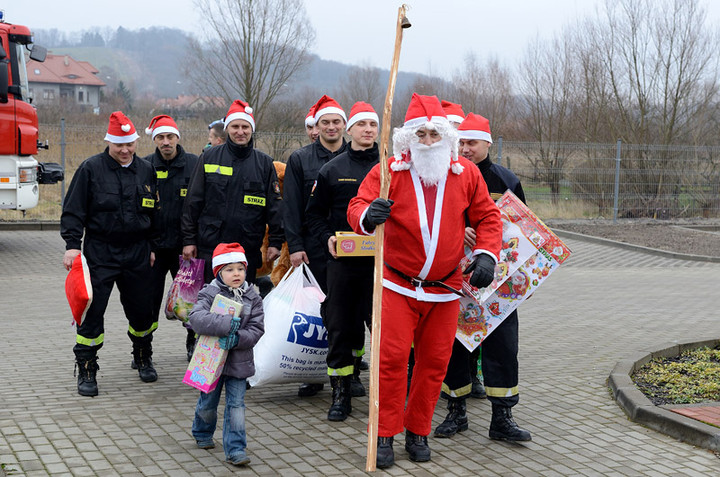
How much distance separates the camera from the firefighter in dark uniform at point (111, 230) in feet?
21.2

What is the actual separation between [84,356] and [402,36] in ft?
11.0

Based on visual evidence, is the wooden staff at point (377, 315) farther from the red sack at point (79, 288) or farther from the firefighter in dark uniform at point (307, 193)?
the red sack at point (79, 288)

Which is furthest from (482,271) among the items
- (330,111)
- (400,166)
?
(330,111)

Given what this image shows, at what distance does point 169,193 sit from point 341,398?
8.83 ft

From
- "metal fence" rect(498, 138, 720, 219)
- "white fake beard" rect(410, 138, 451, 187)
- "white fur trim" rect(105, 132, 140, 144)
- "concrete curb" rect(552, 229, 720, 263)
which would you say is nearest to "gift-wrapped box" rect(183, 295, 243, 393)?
"white fake beard" rect(410, 138, 451, 187)

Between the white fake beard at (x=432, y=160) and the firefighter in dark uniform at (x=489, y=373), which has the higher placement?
the white fake beard at (x=432, y=160)

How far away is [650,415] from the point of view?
5.92 m

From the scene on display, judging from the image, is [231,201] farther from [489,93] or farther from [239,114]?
[489,93]

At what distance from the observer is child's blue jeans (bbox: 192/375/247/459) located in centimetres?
498

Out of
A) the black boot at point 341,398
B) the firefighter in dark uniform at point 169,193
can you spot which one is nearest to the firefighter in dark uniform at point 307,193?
the black boot at point 341,398

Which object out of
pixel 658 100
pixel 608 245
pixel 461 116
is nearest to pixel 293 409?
pixel 461 116

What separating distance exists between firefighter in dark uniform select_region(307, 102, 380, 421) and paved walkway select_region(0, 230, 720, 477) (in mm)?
340

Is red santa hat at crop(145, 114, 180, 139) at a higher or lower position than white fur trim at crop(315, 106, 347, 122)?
lower

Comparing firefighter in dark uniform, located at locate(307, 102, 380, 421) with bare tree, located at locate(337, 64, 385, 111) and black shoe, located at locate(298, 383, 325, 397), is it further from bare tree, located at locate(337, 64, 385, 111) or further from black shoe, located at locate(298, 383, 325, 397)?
bare tree, located at locate(337, 64, 385, 111)
